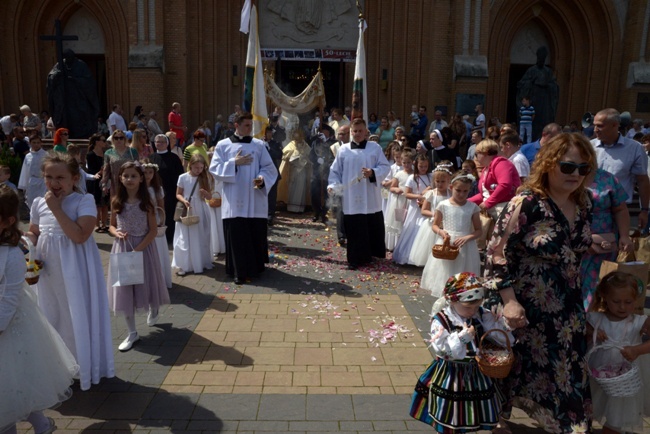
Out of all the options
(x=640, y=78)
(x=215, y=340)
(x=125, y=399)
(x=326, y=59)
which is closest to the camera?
(x=125, y=399)

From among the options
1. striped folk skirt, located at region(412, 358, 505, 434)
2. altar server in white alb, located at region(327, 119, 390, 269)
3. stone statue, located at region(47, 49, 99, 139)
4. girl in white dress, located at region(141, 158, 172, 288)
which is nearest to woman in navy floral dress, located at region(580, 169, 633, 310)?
striped folk skirt, located at region(412, 358, 505, 434)

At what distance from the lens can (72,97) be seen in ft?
45.9

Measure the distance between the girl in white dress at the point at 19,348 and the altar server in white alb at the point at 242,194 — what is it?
381 cm

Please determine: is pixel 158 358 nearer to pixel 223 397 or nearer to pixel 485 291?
pixel 223 397

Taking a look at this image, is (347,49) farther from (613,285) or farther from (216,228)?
(613,285)

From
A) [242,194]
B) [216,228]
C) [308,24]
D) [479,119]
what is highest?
[308,24]

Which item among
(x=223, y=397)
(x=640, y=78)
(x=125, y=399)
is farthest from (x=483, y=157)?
(x=640, y=78)

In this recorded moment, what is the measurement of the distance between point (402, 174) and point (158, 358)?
16.3ft

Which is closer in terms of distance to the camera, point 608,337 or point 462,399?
point 462,399

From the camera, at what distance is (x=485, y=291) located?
11.0 ft

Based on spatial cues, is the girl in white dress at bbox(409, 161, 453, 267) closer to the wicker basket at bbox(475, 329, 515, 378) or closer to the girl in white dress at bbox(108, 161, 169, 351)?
the girl in white dress at bbox(108, 161, 169, 351)

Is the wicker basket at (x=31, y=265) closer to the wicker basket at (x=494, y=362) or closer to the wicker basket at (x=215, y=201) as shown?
the wicker basket at (x=494, y=362)

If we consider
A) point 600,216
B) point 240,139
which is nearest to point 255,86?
point 240,139

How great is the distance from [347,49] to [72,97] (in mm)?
10770
